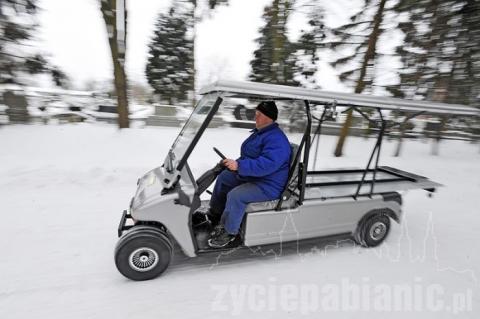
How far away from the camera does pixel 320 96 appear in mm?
2930

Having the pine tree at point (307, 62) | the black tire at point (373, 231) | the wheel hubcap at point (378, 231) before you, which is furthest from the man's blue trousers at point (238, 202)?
the pine tree at point (307, 62)

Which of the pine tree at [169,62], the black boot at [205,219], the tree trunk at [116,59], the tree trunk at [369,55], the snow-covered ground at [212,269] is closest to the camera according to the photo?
the snow-covered ground at [212,269]

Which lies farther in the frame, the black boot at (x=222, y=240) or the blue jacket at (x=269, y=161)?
the black boot at (x=222, y=240)

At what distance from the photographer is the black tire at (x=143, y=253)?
2.71 metres

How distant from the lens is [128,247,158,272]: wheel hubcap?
2771 mm

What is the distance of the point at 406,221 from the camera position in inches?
189

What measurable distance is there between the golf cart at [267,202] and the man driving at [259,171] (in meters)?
0.10

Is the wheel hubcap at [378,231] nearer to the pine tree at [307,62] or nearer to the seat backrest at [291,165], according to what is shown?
the seat backrest at [291,165]

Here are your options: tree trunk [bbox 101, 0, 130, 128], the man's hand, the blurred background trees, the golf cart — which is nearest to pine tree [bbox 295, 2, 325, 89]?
tree trunk [bbox 101, 0, 130, 128]

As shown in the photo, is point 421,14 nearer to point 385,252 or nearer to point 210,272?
point 385,252

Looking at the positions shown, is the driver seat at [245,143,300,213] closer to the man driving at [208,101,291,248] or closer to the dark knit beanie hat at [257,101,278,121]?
the man driving at [208,101,291,248]

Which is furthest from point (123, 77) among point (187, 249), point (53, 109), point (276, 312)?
point (53, 109)

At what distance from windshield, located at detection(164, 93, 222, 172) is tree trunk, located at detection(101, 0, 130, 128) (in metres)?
6.28

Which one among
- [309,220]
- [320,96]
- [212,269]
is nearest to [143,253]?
[212,269]
